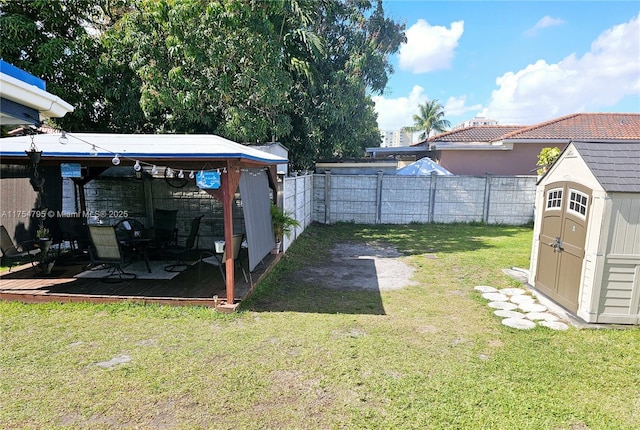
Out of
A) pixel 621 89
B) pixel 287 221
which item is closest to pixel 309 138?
pixel 287 221

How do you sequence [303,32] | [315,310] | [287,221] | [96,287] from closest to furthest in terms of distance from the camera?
[315,310], [96,287], [287,221], [303,32]

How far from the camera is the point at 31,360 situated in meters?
3.83

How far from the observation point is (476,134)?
18922 millimetres

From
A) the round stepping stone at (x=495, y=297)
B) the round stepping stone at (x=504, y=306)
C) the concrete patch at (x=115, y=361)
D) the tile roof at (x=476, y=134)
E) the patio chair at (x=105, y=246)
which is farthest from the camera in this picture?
the tile roof at (x=476, y=134)

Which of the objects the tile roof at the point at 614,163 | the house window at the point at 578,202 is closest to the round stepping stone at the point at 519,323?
the house window at the point at 578,202

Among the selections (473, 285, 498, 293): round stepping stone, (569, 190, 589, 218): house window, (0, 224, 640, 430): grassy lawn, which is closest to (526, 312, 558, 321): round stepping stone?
(0, 224, 640, 430): grassy lawn

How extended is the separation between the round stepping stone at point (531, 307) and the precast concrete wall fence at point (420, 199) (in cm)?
773

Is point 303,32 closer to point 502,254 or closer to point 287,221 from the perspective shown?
point 287,221

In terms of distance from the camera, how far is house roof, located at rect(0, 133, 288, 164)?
4871mm

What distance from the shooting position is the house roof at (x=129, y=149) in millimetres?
4871

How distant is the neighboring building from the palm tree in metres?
25.3

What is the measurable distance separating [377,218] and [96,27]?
10587 millimetres

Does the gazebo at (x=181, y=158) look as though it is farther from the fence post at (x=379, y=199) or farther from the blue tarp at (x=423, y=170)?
the blue tarp at (x=423, y=170)

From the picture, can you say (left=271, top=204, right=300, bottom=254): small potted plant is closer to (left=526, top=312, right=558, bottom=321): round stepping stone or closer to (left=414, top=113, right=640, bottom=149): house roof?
(left=526, top=312, right=558, bottom=321): round stepping stone
